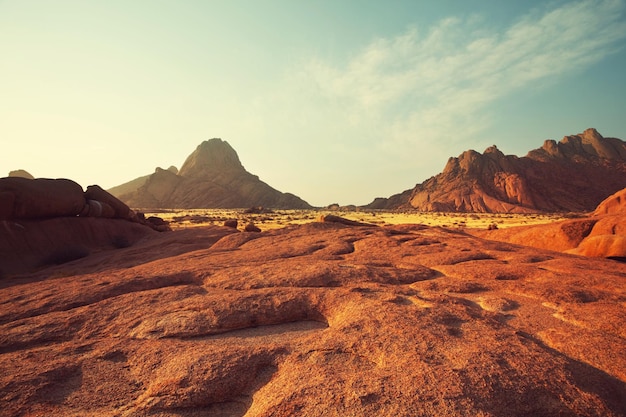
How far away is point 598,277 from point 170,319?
9257mm

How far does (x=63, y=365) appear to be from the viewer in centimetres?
424

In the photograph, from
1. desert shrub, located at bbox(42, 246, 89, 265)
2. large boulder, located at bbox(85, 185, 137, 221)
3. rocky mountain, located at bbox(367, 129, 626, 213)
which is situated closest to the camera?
desert shrub, located at bbox(42, 246, 89, 265)

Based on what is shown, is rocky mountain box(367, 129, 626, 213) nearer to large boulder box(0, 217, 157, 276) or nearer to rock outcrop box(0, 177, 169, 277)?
rock outcrop box(0, 177, 169, 277)

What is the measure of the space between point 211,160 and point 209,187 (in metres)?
22.0

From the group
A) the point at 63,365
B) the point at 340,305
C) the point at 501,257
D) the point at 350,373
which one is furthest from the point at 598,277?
the point at 63,365

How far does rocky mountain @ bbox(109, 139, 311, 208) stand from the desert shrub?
99.2 metres

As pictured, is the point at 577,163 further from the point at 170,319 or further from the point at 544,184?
the point at 170,319

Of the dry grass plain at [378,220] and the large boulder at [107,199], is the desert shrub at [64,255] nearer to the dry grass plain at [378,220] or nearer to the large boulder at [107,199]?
the large boulder at [107,199]

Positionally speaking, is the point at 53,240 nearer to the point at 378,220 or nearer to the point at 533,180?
the point at 378,220

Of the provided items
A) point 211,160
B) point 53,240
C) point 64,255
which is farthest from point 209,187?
point 64,255

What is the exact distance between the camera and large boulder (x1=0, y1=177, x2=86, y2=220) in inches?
790

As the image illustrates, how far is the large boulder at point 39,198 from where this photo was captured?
65.9 feet

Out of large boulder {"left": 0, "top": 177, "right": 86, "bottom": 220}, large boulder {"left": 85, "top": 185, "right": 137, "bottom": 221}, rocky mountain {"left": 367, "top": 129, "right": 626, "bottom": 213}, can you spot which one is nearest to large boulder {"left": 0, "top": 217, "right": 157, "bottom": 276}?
large boulder {"left": 0, "top": 177, "right": 86, "bottom": 220}

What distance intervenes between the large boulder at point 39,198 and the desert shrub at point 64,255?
3.66 m
